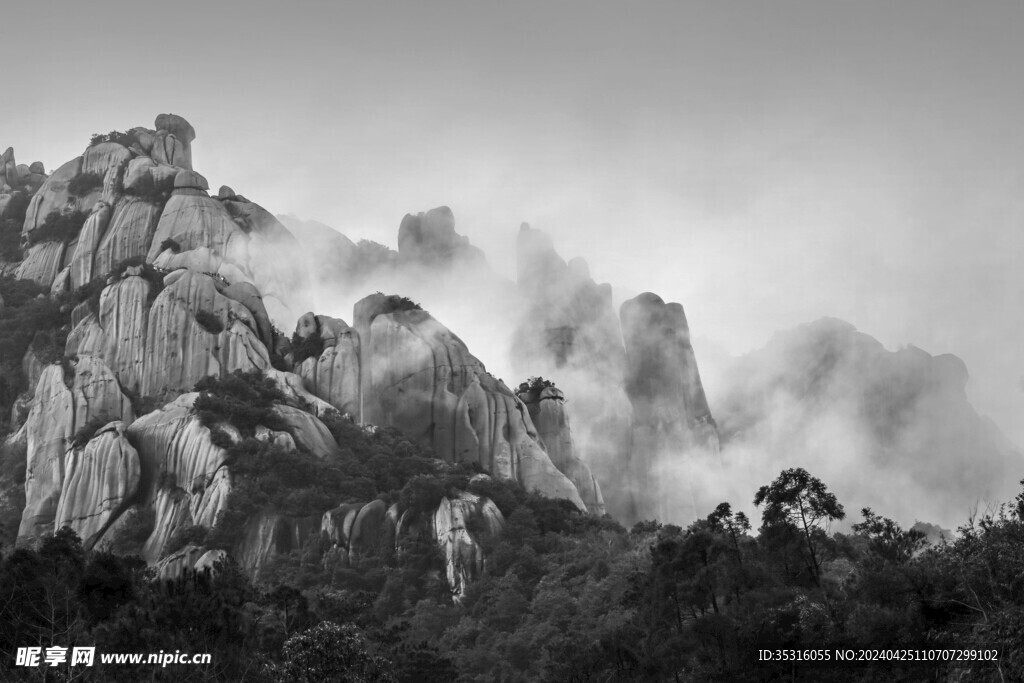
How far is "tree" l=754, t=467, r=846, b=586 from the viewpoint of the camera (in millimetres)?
44969

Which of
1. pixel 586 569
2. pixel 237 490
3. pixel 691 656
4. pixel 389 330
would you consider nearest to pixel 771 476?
pixel 389 330

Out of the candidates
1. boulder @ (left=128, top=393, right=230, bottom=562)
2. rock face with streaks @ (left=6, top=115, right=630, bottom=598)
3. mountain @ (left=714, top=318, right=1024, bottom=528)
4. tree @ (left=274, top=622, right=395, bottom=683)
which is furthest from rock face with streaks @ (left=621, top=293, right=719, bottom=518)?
tree @ (left=274, top=622, right=395, bottom=683)

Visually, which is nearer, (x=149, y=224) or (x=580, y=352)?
(x=149, y=224)

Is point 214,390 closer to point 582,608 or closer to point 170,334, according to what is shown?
point 170,334

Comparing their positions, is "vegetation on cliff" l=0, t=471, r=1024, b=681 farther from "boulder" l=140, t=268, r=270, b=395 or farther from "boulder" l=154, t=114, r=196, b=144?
"boulder" l=154, t=114, r=196, b=144

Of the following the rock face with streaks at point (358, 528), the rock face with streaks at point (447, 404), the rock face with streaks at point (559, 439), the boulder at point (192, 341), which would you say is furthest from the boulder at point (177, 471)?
the rock face with streaks at point (559, 439)

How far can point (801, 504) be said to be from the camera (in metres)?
45.6

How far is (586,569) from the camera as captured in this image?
6038 cm

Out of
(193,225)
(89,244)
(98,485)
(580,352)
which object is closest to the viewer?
(98,485)

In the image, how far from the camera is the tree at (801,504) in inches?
1770

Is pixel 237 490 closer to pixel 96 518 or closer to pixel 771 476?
pixel 96 518

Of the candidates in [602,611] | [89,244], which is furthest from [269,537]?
[89,244]

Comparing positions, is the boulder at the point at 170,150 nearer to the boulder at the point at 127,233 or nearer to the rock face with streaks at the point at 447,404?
the boulder at the point at 127,233

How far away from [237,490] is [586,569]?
20187mm
